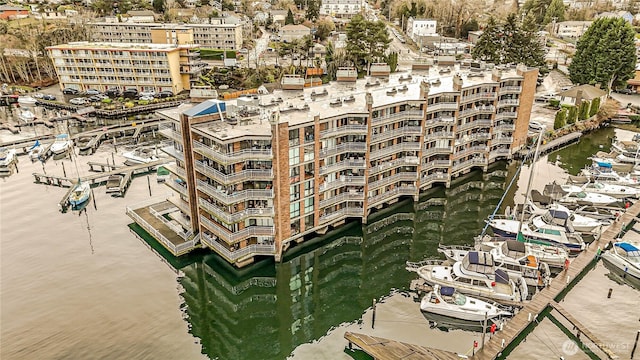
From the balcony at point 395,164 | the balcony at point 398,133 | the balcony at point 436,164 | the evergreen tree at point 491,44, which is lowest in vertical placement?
the balcony at point 436,164

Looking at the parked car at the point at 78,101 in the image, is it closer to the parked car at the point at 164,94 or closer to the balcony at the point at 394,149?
the parked car at the point at 164,94

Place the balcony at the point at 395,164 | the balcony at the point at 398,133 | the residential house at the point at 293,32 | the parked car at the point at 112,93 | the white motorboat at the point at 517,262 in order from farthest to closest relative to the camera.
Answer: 1. the residential house at the point at 293,32
2. the parked car at the point at 112,93
3. the balcony at the point at 395,164
4. the balcony at the point at 398,133
5. the white motorboat at the point at 517,262

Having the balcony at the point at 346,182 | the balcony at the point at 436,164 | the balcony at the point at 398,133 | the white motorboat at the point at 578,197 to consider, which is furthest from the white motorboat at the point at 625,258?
the balcony at the point at 346,182

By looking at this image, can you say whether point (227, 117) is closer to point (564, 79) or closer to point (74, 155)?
point (74, 155)

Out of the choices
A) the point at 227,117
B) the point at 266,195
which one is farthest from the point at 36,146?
the point at 266,195

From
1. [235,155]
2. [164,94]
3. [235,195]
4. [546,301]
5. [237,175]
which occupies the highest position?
[235,155]

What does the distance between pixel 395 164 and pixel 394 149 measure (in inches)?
94.0

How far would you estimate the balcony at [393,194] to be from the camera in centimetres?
6506

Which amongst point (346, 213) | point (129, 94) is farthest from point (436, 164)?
point (129, 94)

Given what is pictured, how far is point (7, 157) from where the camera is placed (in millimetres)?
83625

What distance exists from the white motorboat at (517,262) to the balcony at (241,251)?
22.2 meters

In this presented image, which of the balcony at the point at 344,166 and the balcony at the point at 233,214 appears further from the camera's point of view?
Result: the balcony at the point at 344,166

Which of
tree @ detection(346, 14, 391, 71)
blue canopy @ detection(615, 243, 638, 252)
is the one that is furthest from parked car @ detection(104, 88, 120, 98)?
blue canopy @ detection(615, 243, 638, 252)

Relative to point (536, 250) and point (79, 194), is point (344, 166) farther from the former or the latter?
point (79, 194)
